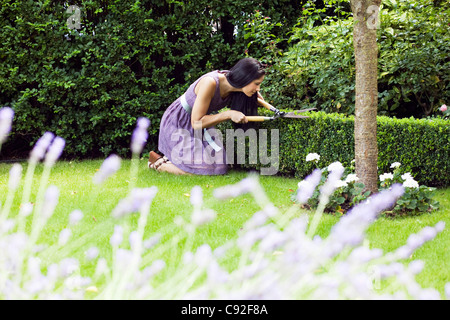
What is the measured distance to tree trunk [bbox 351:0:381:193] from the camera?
147 inches

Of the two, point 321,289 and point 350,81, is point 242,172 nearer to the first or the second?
point 350,81

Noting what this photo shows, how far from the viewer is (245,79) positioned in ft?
16.5

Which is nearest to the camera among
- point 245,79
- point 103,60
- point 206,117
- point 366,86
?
point 366,86

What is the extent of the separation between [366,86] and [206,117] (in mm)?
1902

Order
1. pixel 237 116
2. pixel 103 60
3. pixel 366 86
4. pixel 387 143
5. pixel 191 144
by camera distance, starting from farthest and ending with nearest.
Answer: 1. pixel 103 60
2. pixel 191 144
3. pixel 237 116
4. pixel 387 143
5. pixel 366 86

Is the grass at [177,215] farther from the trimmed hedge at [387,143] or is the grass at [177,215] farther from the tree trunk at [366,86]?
the tree trunk at [366,86]

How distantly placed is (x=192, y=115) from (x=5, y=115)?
146 inches

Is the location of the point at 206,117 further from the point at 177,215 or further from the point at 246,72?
the point at 177,215

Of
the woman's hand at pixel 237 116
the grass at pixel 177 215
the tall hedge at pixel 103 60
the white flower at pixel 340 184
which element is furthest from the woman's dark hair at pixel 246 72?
the tall hedge at pixel 103 60

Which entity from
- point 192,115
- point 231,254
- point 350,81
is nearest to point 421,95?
point 350,81

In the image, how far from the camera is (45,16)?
20.8 ft

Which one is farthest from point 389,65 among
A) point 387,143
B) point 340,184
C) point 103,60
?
point 103,60

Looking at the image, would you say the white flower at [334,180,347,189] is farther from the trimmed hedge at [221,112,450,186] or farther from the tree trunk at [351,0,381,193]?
the trimmed hedge at [221,112,450,186]

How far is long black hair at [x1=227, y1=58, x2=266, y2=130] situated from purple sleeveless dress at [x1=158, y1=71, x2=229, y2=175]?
0.26m
